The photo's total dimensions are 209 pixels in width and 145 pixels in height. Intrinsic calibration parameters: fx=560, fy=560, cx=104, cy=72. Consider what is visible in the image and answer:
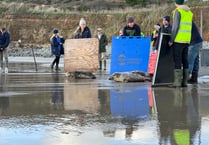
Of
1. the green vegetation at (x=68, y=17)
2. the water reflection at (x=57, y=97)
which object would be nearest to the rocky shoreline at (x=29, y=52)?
the green vegetation at (x=68, y=17)

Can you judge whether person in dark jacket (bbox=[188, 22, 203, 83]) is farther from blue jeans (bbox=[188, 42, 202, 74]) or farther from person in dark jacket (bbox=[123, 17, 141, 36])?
person in dark jacket (bbox=[123, 17, 141, 36])

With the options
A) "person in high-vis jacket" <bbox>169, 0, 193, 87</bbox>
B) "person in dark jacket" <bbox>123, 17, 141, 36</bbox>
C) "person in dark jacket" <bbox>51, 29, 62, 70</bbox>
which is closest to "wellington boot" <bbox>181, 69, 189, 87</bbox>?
"person in high-vis jacket" <bbox>169, 0, 193, 87</bbox>

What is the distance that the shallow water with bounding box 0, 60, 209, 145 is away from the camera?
21.2 feet

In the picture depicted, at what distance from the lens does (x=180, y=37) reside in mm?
11578

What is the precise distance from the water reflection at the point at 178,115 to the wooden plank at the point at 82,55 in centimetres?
538

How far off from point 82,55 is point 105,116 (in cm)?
859

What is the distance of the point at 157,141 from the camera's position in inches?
246

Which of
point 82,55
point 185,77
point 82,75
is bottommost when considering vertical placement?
point 82,75

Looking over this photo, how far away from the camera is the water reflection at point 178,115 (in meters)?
6.48

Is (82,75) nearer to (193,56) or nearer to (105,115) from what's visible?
(193,56)

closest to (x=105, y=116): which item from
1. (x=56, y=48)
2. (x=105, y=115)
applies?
(x=105, y=115)

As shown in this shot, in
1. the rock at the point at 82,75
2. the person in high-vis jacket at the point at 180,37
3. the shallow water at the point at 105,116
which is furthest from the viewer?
the rock at the point at 82,75

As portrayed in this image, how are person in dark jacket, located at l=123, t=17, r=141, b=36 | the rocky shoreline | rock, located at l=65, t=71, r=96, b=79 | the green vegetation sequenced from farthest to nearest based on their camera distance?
the green vegetation → the rocky shoreline → person in dark jacket, located at l=123, t=17, r=141, b=36 → rock, located at l=65, t=71, r=96, b=79

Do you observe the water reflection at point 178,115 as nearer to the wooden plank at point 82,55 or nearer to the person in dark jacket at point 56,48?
the wooden plank at point 82,55
